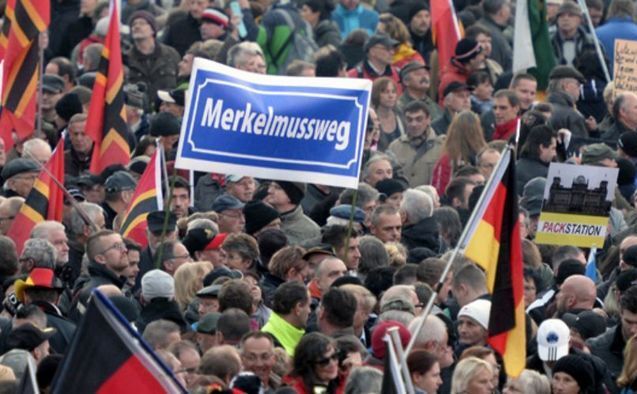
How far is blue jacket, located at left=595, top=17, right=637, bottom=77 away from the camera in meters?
23.1

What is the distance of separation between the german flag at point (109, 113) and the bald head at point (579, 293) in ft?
16.5

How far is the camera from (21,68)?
18.7 metres

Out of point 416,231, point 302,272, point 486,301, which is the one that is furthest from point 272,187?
point 486,301

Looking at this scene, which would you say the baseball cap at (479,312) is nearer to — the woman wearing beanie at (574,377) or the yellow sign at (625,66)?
the woman wearing beanie at (574,377)

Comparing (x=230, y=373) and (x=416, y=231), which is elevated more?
(x=230, y=373)

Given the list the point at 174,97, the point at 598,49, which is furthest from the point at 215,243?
the point at 598,49

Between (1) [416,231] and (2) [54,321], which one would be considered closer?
(2) [54,321]

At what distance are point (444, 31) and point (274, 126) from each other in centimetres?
757

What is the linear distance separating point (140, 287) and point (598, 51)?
8.17 meters

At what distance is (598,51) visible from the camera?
22.4 metres

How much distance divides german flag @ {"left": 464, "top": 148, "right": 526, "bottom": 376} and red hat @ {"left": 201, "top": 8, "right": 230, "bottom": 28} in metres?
11.5

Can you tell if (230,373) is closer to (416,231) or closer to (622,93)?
(416,231)

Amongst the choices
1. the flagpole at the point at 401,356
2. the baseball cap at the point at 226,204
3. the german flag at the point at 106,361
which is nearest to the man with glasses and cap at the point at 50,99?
the baseball cap at the point at 226,204

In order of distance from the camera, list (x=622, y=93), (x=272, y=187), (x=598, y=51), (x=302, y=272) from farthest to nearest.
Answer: (x=598, y=51)
(x=622, y=93)
(x=272, y=187)
(x=302, y=272)
